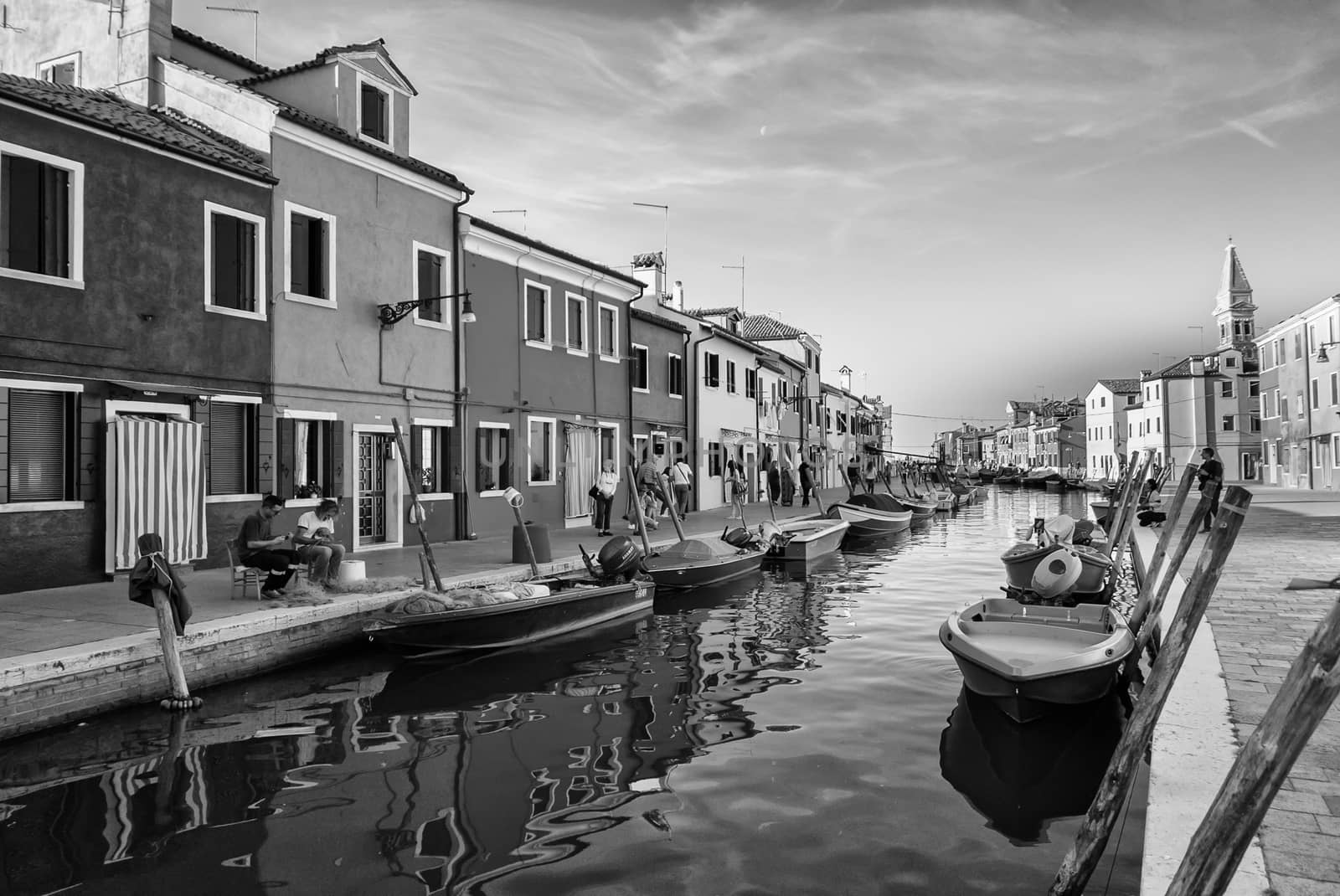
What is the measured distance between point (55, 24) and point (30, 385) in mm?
8156

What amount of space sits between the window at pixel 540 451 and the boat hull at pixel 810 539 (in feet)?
18.0

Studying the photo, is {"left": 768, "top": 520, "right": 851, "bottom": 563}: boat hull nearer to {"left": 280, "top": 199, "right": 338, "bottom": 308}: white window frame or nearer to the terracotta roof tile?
{"left": 280, "top": 199, "right": 338, "bottom": 308}: white window frame

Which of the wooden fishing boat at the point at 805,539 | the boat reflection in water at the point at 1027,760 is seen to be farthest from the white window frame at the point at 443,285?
the boat reflection in water at the point at 1027,760

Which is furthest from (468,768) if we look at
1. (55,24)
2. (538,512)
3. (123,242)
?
(55,24)

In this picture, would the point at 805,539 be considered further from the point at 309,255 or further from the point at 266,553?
the point at 266,553

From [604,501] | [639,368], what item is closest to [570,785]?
[604,501]

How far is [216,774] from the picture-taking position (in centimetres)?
668

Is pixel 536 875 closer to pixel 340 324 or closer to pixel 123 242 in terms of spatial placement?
pixel 123 242

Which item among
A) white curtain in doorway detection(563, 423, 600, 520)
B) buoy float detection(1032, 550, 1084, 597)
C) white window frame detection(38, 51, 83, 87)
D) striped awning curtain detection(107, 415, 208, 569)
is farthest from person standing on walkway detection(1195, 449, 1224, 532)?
white window frame detection(38, 51, 83, 87)

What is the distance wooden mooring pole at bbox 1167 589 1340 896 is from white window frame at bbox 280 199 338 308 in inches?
560

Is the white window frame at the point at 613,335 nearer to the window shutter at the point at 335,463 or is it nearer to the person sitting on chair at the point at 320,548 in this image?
the window shutter at the point at 335,463

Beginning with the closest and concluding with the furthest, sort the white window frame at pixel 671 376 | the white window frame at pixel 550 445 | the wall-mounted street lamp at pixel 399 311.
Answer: the wall-mounted street lamp at pixel 399 311 < the white window frame at pixel 550 445 < the white window frame at pixel 671 376

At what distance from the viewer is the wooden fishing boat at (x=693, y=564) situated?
15195 mm

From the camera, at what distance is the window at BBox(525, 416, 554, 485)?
810 inches
